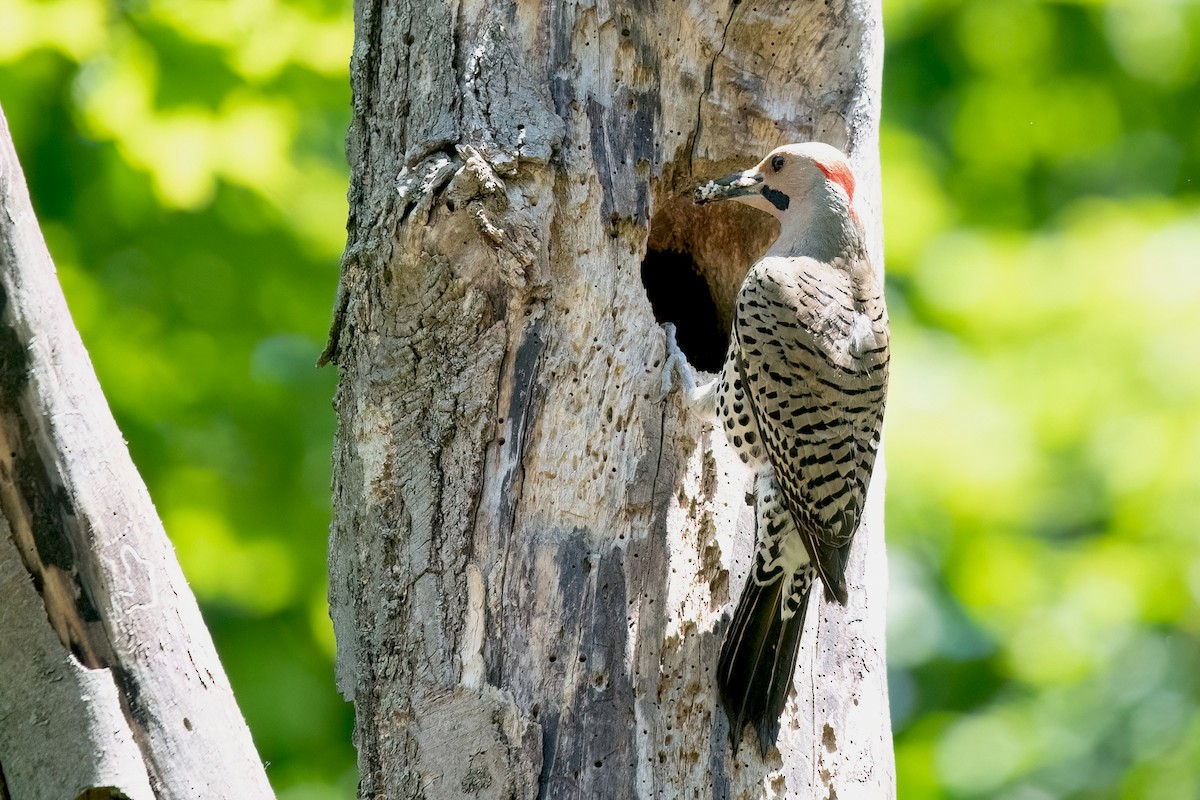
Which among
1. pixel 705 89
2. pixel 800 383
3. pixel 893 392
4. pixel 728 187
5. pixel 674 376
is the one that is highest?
pixel 893 392

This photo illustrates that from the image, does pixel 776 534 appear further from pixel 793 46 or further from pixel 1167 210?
pixel 1167 210

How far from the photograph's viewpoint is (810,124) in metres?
3.67

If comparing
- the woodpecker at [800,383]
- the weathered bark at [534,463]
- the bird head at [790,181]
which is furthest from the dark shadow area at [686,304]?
the weathered bark at [534,463]

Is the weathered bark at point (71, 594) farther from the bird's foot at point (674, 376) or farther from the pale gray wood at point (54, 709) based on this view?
the bird's foot at point (674, 376)

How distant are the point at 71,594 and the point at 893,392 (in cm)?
361

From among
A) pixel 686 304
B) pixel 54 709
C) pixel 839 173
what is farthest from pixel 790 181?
pixel 54 709

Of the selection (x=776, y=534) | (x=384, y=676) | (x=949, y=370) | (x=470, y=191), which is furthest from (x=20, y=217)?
(x=949, y=370)

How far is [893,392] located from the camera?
17.0 ft

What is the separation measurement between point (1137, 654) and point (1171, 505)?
32.7 inches

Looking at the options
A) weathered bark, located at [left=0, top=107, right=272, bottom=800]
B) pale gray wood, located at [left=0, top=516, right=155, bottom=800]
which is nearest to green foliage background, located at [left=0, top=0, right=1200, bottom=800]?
weathered bark, located at [left=0, top=107, right=272, bottom=800]

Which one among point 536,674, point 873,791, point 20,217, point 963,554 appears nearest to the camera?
point 20,217

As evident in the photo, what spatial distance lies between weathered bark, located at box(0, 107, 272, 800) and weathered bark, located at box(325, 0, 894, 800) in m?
0.67

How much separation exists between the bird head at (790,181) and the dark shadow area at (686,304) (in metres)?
0.61

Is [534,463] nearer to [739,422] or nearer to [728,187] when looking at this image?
[739,422]
